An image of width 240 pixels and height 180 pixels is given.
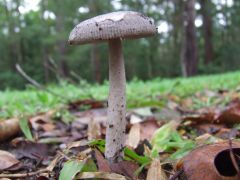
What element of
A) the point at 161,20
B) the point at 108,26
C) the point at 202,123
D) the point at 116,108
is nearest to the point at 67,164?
the point at 116,108

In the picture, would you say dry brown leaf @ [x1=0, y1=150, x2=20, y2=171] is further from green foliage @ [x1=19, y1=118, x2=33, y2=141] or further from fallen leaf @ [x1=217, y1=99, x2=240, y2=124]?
fallen leaf @ [x1=217, y1=99, x2=240, y2=124]

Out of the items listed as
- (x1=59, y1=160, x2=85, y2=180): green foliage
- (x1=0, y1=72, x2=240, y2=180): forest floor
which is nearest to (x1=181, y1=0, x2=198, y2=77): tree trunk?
(x1=0, y1=72, x2=240, y2=180): forest floor

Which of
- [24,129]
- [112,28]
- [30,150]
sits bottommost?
[30,150]

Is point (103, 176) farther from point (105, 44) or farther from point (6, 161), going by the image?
point (105, 44)

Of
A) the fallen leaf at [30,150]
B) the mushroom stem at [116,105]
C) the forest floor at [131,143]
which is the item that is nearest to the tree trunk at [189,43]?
the forest floor at [131,143]

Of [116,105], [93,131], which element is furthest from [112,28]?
[93,131]

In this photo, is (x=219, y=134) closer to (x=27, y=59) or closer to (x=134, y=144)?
(x=134, y=144)
